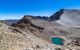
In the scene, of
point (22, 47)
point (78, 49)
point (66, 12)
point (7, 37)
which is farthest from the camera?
point (66, 12)

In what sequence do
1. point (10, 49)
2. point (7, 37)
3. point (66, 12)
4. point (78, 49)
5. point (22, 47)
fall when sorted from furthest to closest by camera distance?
1. point (66, 12)
2. point (78, 49)
3. point (7, 37)
4. point (22, 47)
5. point (10, 49)

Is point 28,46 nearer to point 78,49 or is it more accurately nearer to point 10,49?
point 10,49

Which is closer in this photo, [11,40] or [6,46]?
[6,46]

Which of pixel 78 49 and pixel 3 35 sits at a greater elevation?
pixel 3 35

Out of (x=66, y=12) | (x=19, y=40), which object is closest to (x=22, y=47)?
(x=19, y=40)

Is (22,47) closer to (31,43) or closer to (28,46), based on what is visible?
(28,46)

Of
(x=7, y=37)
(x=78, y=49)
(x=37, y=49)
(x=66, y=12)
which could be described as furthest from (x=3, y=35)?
(x=66, y=12)
